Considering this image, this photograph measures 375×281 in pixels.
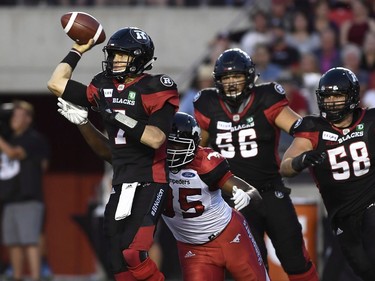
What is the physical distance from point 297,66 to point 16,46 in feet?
14.2

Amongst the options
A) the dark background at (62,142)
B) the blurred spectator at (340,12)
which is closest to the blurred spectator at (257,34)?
the blurred spectator at (340,12)

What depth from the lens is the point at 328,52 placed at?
42.0 feet

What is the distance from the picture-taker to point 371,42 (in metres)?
12.3

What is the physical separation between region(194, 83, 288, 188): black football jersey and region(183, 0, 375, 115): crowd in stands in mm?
3678

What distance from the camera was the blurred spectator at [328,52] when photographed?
12.8 m

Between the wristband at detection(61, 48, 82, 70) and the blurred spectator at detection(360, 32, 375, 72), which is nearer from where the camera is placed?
the wristband at detection(61, 48, 82, 70)

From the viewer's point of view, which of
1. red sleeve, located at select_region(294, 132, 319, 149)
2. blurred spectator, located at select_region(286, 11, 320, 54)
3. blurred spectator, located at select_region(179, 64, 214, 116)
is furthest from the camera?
blurred spectator, located at select_region(286, 11, 320, 54)

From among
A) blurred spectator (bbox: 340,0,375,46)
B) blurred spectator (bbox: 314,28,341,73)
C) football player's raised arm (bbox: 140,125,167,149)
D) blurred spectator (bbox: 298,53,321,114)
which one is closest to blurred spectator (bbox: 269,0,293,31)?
blurred spectator (bbox: 340,0,375,46)

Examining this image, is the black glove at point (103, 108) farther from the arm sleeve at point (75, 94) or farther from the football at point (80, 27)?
the football at point (80, 27)

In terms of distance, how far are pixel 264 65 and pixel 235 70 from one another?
15.8 ft

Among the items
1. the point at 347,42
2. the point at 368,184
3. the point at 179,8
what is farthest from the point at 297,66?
the point at 368,184

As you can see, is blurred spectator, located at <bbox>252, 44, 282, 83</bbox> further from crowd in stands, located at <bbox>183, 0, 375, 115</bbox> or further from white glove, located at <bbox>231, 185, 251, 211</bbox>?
white glove, located at <bbox>231, 185, 251, 211</bbox>

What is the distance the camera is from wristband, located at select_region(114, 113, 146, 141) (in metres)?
6.84

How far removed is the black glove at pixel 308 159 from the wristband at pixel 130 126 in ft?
3.78
